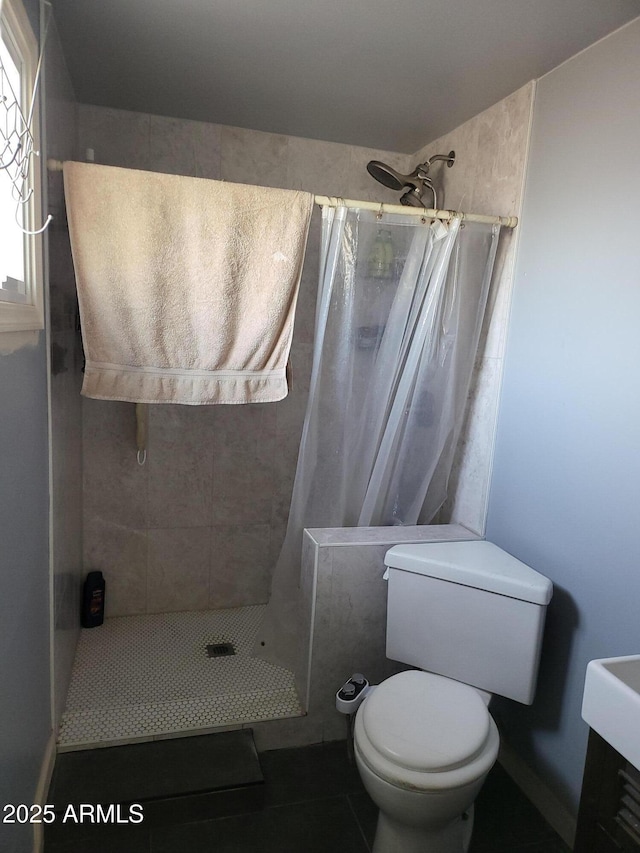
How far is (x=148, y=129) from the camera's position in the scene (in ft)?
7.86

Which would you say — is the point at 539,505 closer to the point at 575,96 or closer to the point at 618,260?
the point at 618,260

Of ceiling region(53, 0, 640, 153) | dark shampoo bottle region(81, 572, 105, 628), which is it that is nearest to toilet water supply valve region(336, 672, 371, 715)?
dark shampoo bottle region(81, 572, 105, 628)

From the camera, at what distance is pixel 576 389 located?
1.71 meters

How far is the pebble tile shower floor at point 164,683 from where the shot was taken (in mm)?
1935

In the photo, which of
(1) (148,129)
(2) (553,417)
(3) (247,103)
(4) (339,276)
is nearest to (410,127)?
(3) (247,103)

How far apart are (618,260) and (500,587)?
993 millimetres

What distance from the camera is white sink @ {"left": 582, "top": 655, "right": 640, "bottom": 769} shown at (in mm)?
1042

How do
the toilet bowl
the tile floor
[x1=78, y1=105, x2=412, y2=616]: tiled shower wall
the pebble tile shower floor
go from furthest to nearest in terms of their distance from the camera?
[x1=78, y1=105, x2=412, y2=616]: tiled shower wall < the pebble tile shower floor < the tile floor < the toilet bowl

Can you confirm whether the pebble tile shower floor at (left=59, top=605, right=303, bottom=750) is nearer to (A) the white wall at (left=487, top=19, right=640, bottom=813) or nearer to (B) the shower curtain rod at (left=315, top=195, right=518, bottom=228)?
(A) the white wall at (left=487, top=19, right=640, bottom=813)

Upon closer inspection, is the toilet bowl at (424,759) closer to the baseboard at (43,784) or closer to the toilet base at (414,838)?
the toilet base at (414,838)

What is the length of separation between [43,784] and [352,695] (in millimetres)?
911

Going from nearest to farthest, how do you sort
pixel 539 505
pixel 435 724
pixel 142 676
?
pixel 435 724, pixel 539 505, pixel 142 676

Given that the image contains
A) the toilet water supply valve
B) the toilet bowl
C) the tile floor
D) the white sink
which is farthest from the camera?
the toilet water supply valve

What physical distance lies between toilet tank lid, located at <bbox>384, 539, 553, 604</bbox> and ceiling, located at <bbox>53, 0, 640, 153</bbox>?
1.55 meters
